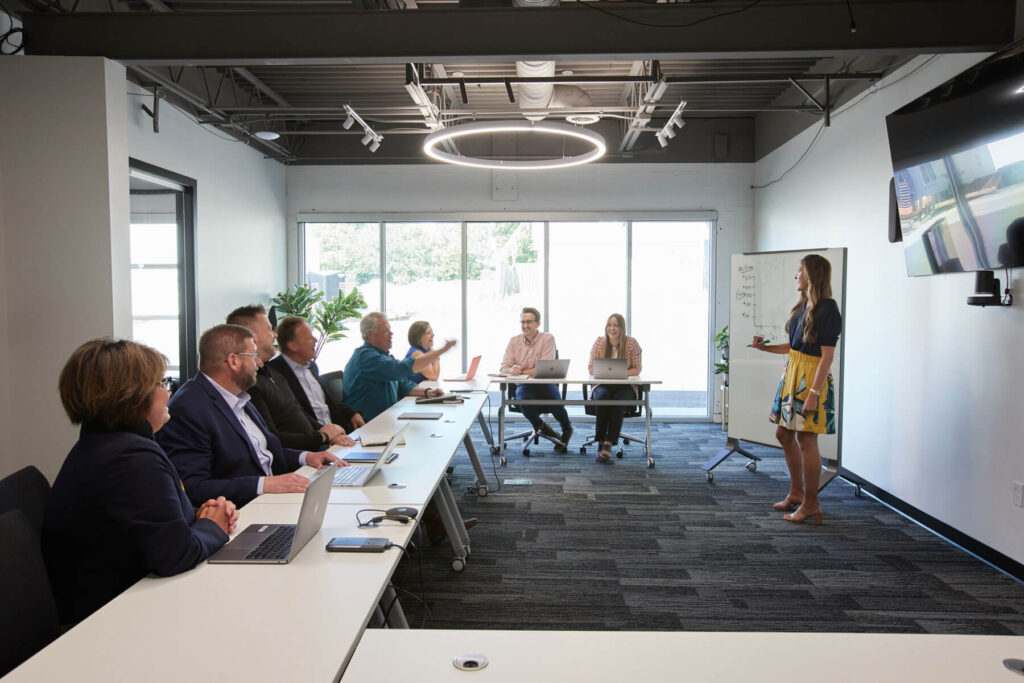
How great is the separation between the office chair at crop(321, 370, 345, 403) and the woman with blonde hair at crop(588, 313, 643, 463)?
2423mm

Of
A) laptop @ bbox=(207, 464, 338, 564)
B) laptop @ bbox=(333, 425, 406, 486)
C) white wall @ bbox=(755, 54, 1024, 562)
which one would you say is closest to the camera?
laptop @ bbox=(207, 464, 338, 564)

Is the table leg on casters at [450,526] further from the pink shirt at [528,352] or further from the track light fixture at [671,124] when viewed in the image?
the track light fixture at [671,124]

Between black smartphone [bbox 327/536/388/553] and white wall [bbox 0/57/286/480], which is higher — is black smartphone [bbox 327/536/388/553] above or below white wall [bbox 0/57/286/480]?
below

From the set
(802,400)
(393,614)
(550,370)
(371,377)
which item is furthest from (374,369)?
(802,400)

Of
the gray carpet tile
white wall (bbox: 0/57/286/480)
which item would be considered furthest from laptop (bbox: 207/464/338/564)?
white wall (bbox: 0/57/286/480)

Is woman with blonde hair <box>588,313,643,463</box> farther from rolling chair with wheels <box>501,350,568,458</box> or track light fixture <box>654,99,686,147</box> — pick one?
track light fixture <box>654,99,686,147</box>

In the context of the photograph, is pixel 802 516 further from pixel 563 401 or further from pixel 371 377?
pixel 371 377

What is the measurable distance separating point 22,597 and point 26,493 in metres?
0.64

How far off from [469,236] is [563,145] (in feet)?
5.11

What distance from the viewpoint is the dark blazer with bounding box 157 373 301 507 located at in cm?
237

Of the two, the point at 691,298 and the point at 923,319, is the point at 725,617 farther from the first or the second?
the point at 691,298

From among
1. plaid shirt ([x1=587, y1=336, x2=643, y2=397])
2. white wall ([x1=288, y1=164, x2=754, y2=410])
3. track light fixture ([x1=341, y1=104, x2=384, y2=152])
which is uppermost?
track light fixture ([x1=341, y1=104, x2=384, y2=152])

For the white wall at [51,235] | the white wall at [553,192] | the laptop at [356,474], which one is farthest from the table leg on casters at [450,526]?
the white wall at [553,192]

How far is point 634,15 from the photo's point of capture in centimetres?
381
